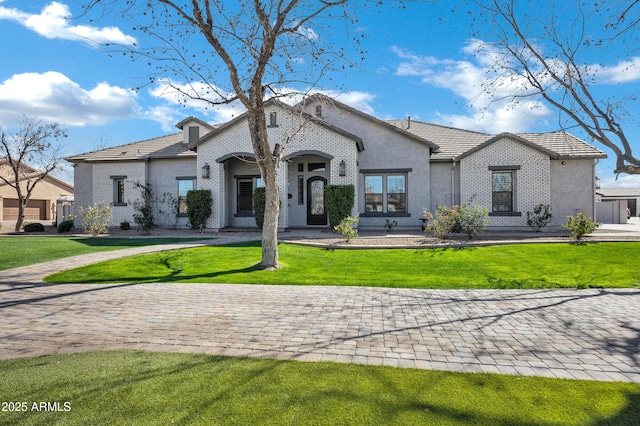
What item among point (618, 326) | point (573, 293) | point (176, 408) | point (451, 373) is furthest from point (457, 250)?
point (176, 408)

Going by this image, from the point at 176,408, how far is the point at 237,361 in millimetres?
952

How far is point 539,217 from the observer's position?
680 inches

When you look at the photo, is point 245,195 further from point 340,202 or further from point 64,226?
point 64,226

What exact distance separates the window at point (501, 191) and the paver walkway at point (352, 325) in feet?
37.1

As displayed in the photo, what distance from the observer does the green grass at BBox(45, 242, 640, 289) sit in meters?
8.46

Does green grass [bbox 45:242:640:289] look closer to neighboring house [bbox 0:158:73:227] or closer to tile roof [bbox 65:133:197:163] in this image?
tile roof [bbox 65:133:197:163]

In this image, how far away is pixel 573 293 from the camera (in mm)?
7309

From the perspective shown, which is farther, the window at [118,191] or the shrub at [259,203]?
the window at [118,191]

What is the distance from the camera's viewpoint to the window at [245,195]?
20.3m

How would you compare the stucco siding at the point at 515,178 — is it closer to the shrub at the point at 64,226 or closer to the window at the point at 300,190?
the window at the point at 300,190

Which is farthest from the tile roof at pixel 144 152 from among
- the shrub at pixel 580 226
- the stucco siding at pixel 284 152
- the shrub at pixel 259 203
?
the shrub at pixel 580 226

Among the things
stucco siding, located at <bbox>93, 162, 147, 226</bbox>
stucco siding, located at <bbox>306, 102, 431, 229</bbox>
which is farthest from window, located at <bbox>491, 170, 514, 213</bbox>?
stucco siding, located at <bbox>93, 162, 147, 226</bbox>

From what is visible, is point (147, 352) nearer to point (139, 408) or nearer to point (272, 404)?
point (139, 408)

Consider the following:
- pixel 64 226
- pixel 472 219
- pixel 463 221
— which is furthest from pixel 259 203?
pixel 64 226
